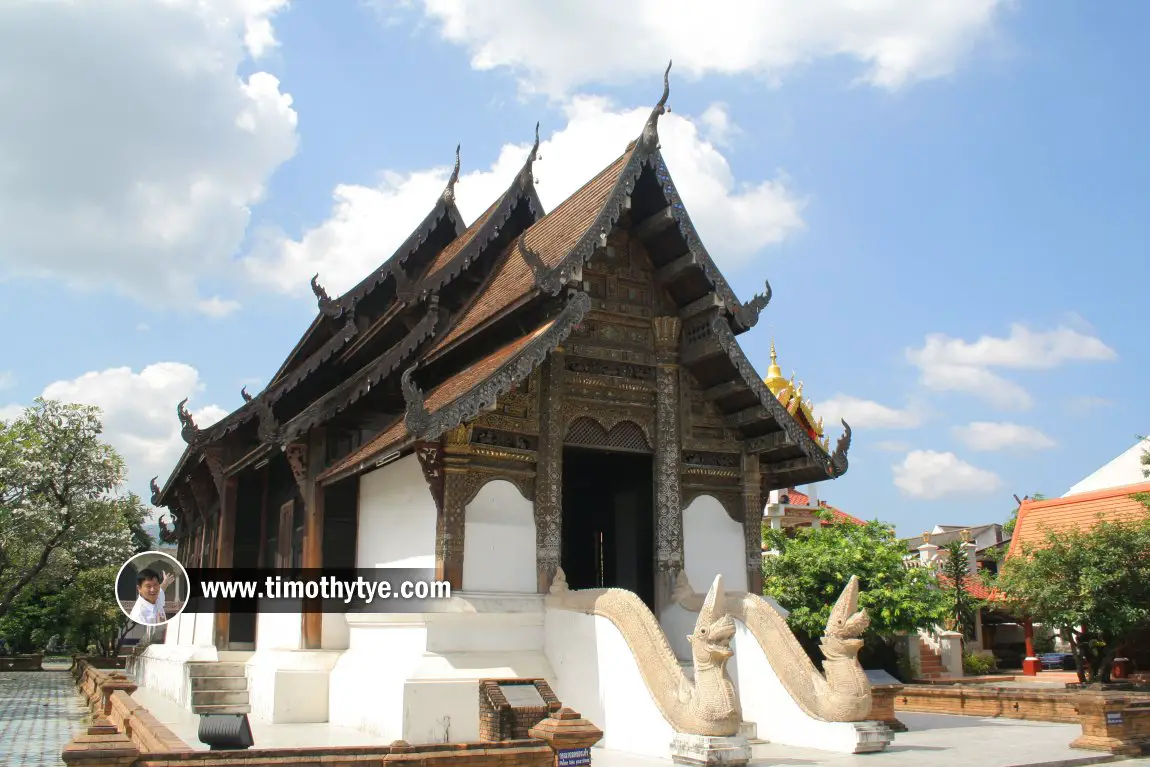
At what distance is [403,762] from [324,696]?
4974 millimetres

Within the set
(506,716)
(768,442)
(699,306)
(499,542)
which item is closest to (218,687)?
(499,542)

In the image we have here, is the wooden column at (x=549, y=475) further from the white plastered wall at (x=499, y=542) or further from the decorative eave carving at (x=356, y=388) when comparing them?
the decorative eave carving at (x=356, y=388)

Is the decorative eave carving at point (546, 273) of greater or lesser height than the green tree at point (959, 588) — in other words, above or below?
above

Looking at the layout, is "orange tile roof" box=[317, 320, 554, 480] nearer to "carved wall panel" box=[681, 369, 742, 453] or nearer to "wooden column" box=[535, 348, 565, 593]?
"wooden column" box=[535, 348, 565, 593]

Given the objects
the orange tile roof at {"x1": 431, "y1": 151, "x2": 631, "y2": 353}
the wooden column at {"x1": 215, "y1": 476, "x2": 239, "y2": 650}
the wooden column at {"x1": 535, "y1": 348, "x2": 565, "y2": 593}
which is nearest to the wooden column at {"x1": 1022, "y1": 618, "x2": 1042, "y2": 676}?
the orange tile roof at {"x1": 431, "y1": 151, "x2": 631, "y2": 353}

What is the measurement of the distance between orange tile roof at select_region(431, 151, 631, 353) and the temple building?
60 millimetres

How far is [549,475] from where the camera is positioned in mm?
10531

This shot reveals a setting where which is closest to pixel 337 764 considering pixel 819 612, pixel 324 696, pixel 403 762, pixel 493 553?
pixel 403 762

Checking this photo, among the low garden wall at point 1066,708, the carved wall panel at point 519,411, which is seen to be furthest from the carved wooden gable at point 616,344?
the low garden wall at point 1066,708

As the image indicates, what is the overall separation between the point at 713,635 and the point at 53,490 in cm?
1989

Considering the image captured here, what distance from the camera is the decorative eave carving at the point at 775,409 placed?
36.2ft

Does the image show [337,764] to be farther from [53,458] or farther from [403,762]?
[53,458]

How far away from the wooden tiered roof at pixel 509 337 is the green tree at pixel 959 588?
785 inches

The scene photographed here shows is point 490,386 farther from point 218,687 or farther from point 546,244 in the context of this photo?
point 218,687
